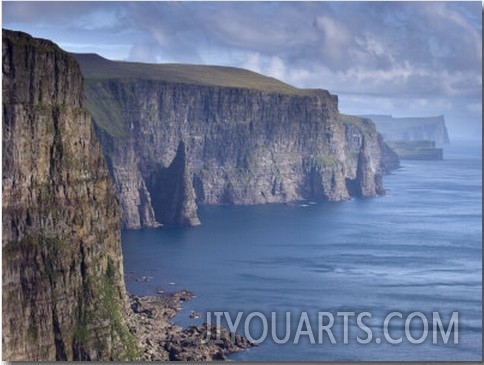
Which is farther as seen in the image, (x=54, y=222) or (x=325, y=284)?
(x=325, y=284)

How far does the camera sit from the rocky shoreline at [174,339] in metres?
109

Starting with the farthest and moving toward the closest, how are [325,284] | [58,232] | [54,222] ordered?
1. [325,284]
2. [58,232]
3. [54,222]

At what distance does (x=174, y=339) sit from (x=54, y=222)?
64.9 feet

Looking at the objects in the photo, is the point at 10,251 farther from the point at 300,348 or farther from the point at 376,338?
the point at 376,338

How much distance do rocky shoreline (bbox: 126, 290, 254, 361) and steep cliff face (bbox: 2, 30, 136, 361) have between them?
180 inches

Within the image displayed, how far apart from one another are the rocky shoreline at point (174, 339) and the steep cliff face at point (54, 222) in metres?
4.58

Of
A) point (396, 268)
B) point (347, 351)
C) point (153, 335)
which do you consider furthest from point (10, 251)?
point (396, 268)

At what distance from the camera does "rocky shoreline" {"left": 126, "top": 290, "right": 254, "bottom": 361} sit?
109062 mm

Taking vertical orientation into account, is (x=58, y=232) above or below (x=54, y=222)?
below

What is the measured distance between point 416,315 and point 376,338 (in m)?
16.1

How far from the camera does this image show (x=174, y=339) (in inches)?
4530

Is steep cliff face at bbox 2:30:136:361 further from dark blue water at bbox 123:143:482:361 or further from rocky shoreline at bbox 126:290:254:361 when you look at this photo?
dark blue water at bbox 123:143:482:361

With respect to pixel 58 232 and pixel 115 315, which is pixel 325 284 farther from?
pixel 58 232

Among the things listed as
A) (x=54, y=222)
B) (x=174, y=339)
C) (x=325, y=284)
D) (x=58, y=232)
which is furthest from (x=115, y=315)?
(x=325, y=284)
